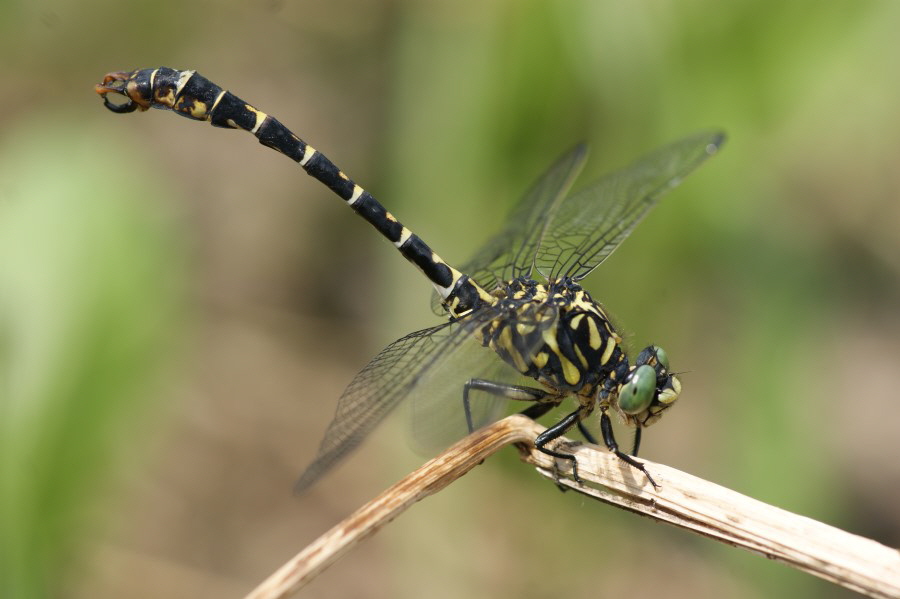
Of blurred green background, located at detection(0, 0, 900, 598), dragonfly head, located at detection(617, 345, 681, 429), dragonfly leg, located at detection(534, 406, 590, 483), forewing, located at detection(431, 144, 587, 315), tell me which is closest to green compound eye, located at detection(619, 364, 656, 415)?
dragonfly head, located at detection(617, 345, 681, 429)

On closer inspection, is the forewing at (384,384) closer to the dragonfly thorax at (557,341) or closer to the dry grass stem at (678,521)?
the dragonfly thorax at (557,341)

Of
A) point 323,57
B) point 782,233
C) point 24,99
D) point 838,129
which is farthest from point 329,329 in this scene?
point 838,129

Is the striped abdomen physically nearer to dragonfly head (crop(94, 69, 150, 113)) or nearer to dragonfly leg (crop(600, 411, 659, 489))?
dragonfly head (crop(94, 69, 150, 113))

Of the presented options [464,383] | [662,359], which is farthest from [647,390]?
[464,383]

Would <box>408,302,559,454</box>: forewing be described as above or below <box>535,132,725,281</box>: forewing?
below

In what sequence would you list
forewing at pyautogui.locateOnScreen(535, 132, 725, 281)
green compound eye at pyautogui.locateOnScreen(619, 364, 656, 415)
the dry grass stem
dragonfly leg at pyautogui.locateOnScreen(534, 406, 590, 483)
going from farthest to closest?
forewing at pyautogui.locateOnScreen(535, 132, 725, 281) < green compound eye at pyautogui.locateOnScreen(619, 364, 656, 415) < dragonfly leg at pyautogui.locateOnScreen(534, 406, 590, 483) < the dry grass stem

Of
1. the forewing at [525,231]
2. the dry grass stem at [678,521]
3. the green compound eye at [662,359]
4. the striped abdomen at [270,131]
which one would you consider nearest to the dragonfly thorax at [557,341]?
the green compound eye at [662,359]
